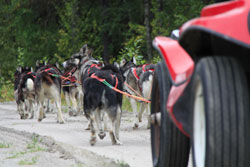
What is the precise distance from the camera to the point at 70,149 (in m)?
9.09

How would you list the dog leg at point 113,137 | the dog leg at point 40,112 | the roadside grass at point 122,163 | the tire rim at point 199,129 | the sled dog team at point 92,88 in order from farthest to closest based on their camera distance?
the dog leg at point 40,112, the sled dog team at point 92,88, the dog leg at point 113,137, the roadside grass at point 122,163, the tire rim at point 199,129

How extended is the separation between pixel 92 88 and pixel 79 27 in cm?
2769

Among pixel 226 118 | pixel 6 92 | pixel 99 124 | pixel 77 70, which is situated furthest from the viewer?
pixel 6 92

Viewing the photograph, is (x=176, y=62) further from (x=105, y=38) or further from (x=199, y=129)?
(x=105, y=38)

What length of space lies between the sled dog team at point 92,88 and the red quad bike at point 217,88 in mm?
6654

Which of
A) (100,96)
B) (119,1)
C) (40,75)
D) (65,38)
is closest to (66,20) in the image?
(65,38)

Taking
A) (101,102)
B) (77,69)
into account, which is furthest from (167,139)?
(77,69)

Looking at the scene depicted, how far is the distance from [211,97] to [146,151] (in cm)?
609

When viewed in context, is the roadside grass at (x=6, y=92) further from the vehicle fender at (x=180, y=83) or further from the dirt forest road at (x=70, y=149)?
the vehicle fender at (x=180, y=83)

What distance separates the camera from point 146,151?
8.82m

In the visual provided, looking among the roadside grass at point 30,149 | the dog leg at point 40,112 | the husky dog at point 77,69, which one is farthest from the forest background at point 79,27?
the roadside grass at point 30,149

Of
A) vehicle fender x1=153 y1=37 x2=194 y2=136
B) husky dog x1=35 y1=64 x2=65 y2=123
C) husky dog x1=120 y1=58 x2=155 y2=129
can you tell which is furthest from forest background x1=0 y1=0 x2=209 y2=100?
vehicle fender x1=153 y1=37 x2=194 y2=136

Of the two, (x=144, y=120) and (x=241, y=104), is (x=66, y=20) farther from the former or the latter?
(x=241, y=104)

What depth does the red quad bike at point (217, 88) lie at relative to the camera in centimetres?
A: 278
